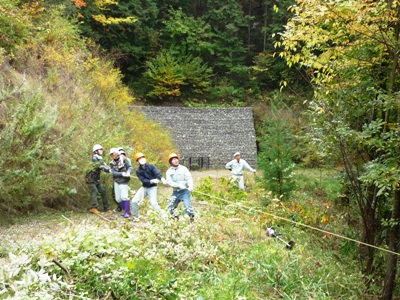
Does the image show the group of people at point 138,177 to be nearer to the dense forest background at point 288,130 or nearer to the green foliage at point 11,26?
the dense forest background at point 288,130

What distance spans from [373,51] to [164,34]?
86.9 ft

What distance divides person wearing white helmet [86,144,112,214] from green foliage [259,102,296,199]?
420cm

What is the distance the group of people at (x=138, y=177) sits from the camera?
26.2 ft

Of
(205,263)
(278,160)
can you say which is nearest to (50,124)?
(205,263)

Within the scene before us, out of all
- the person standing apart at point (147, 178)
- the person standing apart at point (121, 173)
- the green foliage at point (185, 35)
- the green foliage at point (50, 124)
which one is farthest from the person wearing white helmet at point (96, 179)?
the green foliage at point (185, 35)

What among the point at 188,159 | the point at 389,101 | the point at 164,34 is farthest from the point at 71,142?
the point at 164,34

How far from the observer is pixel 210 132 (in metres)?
24.1

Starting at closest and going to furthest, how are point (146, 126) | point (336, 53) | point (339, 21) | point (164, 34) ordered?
point (339, 21)
point (336, 53)
point (146, 126)
point (164, 34)

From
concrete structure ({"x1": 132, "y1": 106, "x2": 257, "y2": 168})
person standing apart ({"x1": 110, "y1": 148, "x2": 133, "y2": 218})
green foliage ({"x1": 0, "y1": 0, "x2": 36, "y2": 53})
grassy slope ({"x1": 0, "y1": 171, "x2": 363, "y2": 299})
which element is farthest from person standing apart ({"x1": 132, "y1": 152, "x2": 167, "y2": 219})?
concrete structure ({"x1": 132, "y1": 106, "x2": 257, "y2": 168})

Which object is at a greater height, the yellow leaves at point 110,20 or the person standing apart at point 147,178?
the yellow leaves at point 110,20

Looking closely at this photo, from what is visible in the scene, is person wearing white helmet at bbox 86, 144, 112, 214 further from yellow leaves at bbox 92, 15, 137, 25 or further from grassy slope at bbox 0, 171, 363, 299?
yellow leaves at bbox 92, 15, 137, 25

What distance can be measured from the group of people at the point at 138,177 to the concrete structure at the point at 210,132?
13106 millimetres

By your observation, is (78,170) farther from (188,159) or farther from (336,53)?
(188,159)

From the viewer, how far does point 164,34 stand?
3039 centimetres
